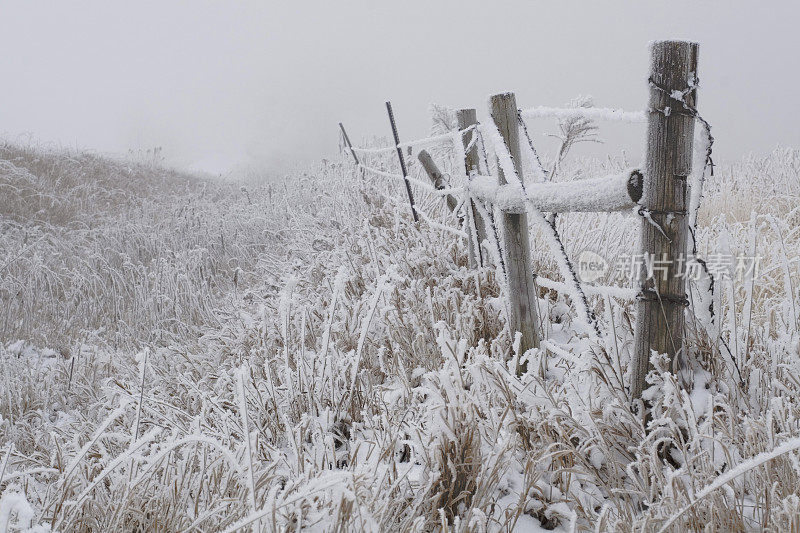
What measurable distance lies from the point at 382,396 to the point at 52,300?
5.57 meters

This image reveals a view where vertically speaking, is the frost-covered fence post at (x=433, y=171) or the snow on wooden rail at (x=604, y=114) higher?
the snow on wooden rail at (x=604, y=114)

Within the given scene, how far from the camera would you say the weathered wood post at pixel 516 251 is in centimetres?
304

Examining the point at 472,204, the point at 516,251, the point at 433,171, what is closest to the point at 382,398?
the point at 516,251

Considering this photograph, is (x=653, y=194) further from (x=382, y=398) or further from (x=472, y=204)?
(x=472, y=204)

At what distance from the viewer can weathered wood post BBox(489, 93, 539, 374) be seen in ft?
9.98

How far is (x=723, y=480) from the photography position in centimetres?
147

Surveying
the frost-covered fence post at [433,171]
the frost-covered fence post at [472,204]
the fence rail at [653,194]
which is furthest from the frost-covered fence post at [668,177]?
the frost-covered fence post at [433,171]

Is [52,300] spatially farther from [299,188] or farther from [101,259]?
[299,188]

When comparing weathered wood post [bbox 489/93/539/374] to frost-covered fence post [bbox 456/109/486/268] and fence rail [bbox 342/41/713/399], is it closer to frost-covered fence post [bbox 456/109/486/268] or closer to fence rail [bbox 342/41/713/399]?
fence rail [bbox 342/41/713/399]

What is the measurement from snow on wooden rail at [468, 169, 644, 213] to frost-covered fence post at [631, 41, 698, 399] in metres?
0.05

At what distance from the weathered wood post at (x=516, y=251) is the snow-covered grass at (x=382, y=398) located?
0.15m

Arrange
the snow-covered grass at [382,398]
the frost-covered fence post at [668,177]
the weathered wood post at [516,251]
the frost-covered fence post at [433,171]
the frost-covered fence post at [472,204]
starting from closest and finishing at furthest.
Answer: the snow-covered grass at [382,398]
the frost-covered fence post at [668,177]
the weathered wood post at [516,251]
the frost-covered fence post at [472,204]
the frost-covered fence post at [433,171]

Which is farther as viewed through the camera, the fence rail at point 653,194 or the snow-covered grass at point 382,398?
the fence rail at point 653,194

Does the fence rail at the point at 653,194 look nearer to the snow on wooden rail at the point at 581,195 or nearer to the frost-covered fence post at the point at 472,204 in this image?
the snow on wooden rail at the point at 581,195
